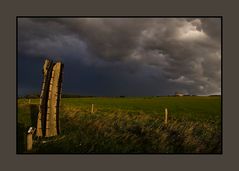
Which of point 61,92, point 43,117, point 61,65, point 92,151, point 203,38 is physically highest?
point 203,38

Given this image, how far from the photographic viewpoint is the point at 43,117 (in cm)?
1169

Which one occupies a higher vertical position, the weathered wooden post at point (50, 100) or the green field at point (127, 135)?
the weathered wooden post at point (50, 100)

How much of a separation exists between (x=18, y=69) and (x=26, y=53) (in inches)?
20.6

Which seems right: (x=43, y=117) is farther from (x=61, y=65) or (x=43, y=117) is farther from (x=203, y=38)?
(x=203, y=38)

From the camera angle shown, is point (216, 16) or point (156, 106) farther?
point (156, 106)

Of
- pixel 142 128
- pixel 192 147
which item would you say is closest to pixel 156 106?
pixel 142 128

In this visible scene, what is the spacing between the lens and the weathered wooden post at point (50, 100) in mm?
11531

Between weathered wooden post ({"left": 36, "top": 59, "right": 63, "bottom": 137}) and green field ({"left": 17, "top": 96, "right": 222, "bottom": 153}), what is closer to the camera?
green field ({"left": 17, "top": 96, "right": 222, "bottom": 153})

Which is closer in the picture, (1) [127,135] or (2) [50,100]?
(1) [127,135]

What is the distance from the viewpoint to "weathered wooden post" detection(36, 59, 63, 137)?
37.8ft

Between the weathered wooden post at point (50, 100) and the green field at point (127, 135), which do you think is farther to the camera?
the weathered wooden post at point (50, 100)

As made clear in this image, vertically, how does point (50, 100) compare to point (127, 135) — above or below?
above

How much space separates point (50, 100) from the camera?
11.5m

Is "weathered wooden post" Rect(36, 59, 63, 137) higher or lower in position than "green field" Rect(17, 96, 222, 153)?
higher
